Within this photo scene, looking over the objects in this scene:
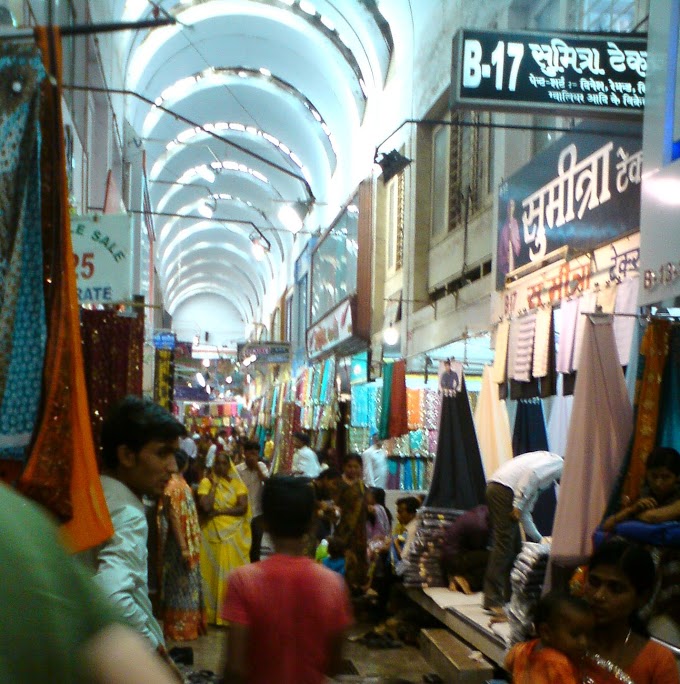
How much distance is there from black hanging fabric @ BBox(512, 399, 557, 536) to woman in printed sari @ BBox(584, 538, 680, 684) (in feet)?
15.6

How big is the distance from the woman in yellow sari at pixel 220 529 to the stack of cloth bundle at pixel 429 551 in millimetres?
1612

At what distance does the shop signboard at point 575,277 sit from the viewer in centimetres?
654

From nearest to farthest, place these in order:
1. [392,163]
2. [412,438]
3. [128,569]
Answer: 1. [128,569]
2. [392,163]
3. [412,438]

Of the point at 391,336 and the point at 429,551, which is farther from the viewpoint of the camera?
the point at 391,336

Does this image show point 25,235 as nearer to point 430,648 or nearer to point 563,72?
point 563,72

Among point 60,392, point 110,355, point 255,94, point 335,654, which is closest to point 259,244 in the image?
point 255,94

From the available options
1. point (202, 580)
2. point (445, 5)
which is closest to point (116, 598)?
point (202, 580)

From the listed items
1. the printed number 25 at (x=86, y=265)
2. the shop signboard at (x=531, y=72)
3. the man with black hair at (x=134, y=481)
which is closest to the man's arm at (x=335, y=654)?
the man with black hair at (x=134, y=481)

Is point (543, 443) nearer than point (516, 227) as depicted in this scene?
Yes

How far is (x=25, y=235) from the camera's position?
108 inches

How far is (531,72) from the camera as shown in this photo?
6.03 m

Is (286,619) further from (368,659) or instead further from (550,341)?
(368,659)

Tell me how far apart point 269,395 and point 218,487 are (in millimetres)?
23263

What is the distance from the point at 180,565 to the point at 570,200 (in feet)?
15.2
